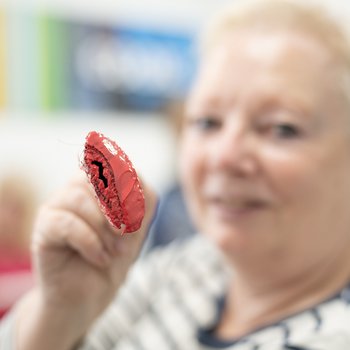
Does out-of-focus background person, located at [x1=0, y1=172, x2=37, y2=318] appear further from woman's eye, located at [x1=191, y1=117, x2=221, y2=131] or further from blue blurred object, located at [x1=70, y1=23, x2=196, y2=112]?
blue blurred object, located at [x1=70, y1=23, x2=196, y2=112]

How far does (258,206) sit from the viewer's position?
667 mm

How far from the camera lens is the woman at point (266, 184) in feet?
2.16

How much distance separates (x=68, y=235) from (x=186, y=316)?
0.31 metres

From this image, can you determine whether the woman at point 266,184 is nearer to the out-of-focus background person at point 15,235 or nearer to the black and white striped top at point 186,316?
the black and white striped top at point 186,316

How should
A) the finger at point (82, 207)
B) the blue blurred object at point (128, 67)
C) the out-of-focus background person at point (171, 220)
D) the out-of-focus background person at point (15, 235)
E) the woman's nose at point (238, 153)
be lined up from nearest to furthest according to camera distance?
the finger at point (82, 207) → the woman's nose at point (238, 153) → the out-of-focus background person at point (15, 235) → the out-of-focus background person at point (171, 220) → the blue blurred object at point (128, 67)

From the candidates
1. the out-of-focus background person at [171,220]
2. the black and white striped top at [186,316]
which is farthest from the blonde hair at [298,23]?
the out-of-focus background person at [171,220]

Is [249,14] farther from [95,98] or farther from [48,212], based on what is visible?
[95,98]

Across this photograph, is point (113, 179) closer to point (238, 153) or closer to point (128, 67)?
point (238, 153)

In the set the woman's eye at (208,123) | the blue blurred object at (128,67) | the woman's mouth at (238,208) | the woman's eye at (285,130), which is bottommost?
the blue blurred object at (128,67)

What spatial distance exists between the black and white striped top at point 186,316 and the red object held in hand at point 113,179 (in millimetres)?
218

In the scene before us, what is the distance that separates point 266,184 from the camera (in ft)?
2.17

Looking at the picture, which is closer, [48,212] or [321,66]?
[48,212]

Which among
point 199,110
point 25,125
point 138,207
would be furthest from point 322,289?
point 25,125

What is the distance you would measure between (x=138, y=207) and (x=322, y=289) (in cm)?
38
